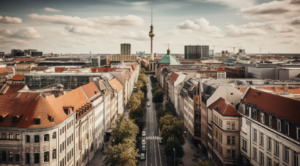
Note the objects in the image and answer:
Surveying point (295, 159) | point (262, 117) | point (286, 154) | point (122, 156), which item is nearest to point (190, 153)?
point (122, 156)

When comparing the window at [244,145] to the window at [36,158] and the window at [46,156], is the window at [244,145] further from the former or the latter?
the window at [36,158]

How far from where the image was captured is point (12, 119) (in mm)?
44469

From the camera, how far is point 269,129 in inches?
1677

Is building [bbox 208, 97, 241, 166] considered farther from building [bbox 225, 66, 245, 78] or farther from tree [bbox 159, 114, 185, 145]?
building [bbox 225, 66, 245, 78]

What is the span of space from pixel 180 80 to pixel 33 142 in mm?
78041

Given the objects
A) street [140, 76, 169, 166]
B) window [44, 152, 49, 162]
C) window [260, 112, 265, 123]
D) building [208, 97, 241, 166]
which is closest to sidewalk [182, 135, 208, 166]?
street [140, 76, 169, 166]

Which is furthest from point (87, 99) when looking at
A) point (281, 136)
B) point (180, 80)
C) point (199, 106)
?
point (180, 80)

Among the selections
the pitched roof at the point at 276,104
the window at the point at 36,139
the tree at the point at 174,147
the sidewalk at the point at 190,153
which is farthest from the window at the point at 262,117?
the window at the point at 36,139

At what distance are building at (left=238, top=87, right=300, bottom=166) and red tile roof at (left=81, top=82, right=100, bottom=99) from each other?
43491 mm

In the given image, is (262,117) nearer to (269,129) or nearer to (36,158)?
(269,129)

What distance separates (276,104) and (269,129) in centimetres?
519

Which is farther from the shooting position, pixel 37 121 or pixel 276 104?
pixel 276 104

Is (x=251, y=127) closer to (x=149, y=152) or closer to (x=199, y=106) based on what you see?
(x=199, y=106)

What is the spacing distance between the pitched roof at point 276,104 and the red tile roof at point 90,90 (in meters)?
44.3
